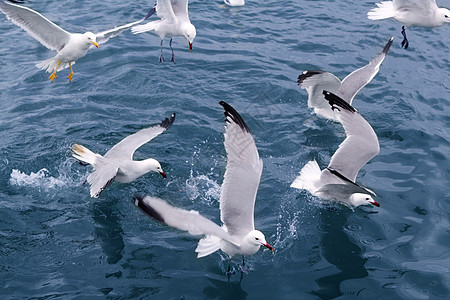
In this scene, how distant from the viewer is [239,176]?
6.36 m

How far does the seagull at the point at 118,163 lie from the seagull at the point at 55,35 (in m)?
1.84

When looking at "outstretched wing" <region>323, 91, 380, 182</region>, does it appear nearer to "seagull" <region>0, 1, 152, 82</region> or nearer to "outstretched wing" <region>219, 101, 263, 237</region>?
"outstretched wing" <region>219, 101, 263, 237</region>

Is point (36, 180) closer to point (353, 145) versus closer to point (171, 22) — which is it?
point (171, 22)

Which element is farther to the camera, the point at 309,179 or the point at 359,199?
the point at 309,179

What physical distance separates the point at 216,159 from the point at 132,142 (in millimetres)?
1483

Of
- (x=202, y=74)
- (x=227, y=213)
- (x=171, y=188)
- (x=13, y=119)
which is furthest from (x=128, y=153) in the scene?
(x=202, y=74)

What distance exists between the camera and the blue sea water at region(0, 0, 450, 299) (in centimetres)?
642

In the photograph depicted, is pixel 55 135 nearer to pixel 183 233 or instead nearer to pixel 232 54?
pixel 183 233

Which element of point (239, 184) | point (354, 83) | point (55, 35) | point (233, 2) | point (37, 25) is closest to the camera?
point (239, 184)

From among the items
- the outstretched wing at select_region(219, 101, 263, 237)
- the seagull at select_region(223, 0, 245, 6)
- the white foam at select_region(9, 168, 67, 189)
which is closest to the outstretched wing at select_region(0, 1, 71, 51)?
the white foam at select_region(9, 168, 67, 189)

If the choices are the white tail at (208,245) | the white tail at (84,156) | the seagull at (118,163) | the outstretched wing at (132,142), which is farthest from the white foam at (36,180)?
the white tail at (208,245)

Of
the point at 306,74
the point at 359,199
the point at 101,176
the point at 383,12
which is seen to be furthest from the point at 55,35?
the point at 383,12

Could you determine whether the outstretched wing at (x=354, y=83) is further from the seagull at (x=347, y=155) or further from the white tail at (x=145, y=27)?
the white tail at (x=145, y=27)

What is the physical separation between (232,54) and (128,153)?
5.66 m
